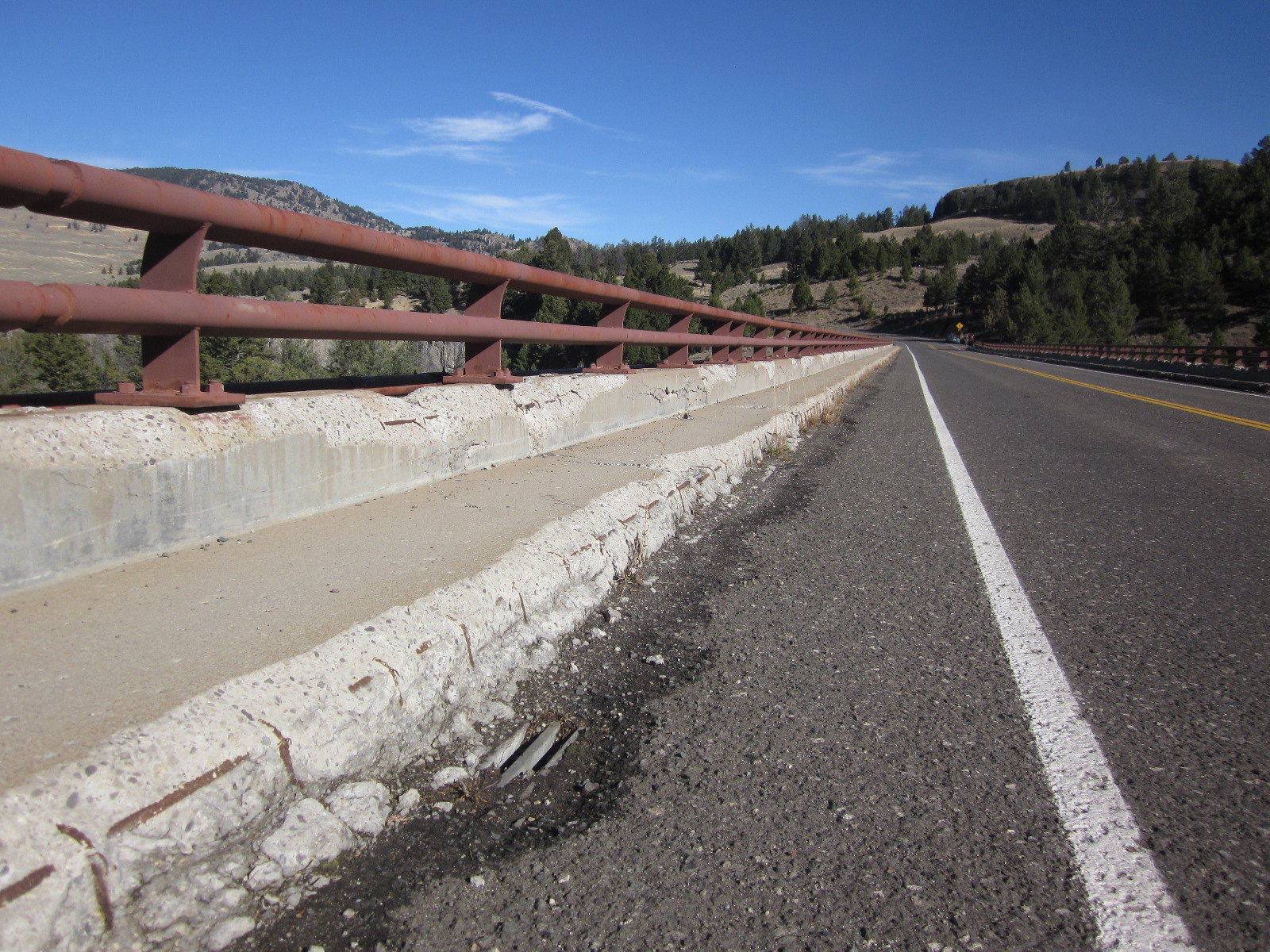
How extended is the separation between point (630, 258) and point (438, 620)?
631 feet

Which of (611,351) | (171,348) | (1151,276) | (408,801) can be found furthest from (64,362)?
(1151,276)

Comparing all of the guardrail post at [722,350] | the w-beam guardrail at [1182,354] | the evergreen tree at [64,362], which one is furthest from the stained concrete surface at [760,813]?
the evergreen tree at [64,362]

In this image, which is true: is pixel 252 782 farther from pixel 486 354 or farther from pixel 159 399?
→ pixel 486 354

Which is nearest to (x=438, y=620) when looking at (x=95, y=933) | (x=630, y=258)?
(x=95, y=933)

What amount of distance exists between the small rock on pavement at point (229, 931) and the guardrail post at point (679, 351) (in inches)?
258

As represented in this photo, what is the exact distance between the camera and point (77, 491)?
7.50ft

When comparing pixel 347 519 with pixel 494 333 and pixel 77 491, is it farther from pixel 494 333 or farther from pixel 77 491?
pixel 494 333

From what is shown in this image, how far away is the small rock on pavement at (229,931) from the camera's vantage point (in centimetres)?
148

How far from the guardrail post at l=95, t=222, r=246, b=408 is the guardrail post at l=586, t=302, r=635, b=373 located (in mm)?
3579

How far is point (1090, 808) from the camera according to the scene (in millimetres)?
1992

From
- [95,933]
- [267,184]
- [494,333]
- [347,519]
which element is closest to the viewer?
[95,933]

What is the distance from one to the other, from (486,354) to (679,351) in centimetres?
402

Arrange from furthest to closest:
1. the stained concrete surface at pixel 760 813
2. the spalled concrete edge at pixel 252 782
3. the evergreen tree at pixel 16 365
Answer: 1. the evergreen tree at pixel 16 365
2. the stained concrete surface at pixel 760 813
3. the spalled concrete edge at pixel 252 782

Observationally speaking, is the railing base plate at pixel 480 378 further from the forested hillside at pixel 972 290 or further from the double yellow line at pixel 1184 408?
the double yellow line at pixel 1184 408
